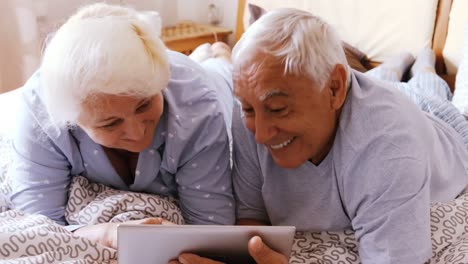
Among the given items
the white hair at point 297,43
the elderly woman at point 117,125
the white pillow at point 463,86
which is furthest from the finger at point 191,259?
the white pillow at point 463,86

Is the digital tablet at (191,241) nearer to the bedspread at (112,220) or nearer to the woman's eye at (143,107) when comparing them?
the bedspread at (112,220)

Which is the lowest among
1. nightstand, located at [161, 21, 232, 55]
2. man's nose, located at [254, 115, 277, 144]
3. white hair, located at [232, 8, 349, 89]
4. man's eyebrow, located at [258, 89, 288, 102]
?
nightstand, located at [161, 21, 232, 55]

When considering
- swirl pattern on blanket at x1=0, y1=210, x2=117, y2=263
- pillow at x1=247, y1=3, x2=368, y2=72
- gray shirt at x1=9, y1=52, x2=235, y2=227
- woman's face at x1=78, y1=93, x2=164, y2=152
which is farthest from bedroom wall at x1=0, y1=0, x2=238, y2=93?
swirl pattern on blanket at x1=0, y1=210, x2=117, y2=263

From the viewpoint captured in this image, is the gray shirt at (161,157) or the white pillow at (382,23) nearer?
the gray shirt at (161,157)

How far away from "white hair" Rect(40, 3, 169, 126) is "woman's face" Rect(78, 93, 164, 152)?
0.02m

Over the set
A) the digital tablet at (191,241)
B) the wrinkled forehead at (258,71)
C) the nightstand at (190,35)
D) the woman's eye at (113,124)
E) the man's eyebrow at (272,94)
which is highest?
the wrinkled forehead at (258,71)

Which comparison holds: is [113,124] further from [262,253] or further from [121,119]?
[262,253]

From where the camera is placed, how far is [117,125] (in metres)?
1.18

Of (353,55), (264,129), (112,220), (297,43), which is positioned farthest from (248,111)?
(353,55)

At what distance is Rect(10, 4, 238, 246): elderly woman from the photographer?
111cm

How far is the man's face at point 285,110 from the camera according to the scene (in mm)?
1040

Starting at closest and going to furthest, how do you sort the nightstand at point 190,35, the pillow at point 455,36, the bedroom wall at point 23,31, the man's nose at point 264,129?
1. the man's nose at point 264,129
2. the pillow at point 455,36
3. the bedroom wall at point 23,31
4. the nightstand at point 190,35

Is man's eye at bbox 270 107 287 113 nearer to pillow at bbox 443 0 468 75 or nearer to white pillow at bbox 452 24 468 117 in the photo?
Result: white pillow at bbox 452 24 468 117

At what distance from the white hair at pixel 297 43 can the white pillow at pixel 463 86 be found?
2.81 ft
